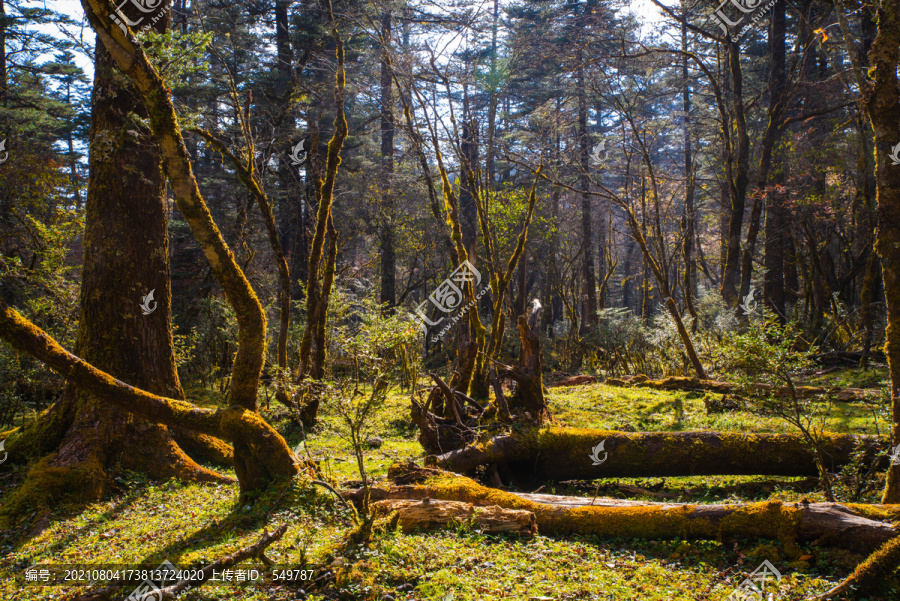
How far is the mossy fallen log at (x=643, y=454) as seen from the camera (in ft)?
16.6

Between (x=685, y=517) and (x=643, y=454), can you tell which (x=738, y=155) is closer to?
(x=643, y=454)

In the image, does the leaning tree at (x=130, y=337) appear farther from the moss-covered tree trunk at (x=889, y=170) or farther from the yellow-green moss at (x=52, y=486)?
the moss-covered tree trunk at (x=889, y=170)

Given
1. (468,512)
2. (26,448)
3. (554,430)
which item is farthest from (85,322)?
(554,430)

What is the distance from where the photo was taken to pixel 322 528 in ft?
12.9

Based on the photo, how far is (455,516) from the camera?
13.5ft

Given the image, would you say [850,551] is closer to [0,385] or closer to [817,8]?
[0,385]

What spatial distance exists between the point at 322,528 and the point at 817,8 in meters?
15.9

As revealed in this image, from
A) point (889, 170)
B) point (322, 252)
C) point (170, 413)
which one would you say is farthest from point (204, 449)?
point (889, 170)

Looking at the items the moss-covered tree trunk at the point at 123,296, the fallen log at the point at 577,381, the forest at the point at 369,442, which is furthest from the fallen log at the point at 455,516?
the fallen log at the point at 577,381

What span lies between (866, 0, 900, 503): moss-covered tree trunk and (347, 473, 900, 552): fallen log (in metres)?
0.62

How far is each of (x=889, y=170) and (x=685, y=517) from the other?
3042 millimetres

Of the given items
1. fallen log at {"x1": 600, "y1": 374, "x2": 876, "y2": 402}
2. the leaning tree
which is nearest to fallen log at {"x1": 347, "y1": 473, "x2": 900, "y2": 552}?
the leaning tree

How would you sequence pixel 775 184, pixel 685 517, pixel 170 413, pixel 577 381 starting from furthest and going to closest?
pixel 775 184 → pixel 577 381 → pixel 170 413 → pixel 685 517

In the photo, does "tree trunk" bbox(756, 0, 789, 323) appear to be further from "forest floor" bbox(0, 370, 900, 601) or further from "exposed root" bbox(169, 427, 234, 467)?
"exposed root" bbox(169, 427, 234, 467)
